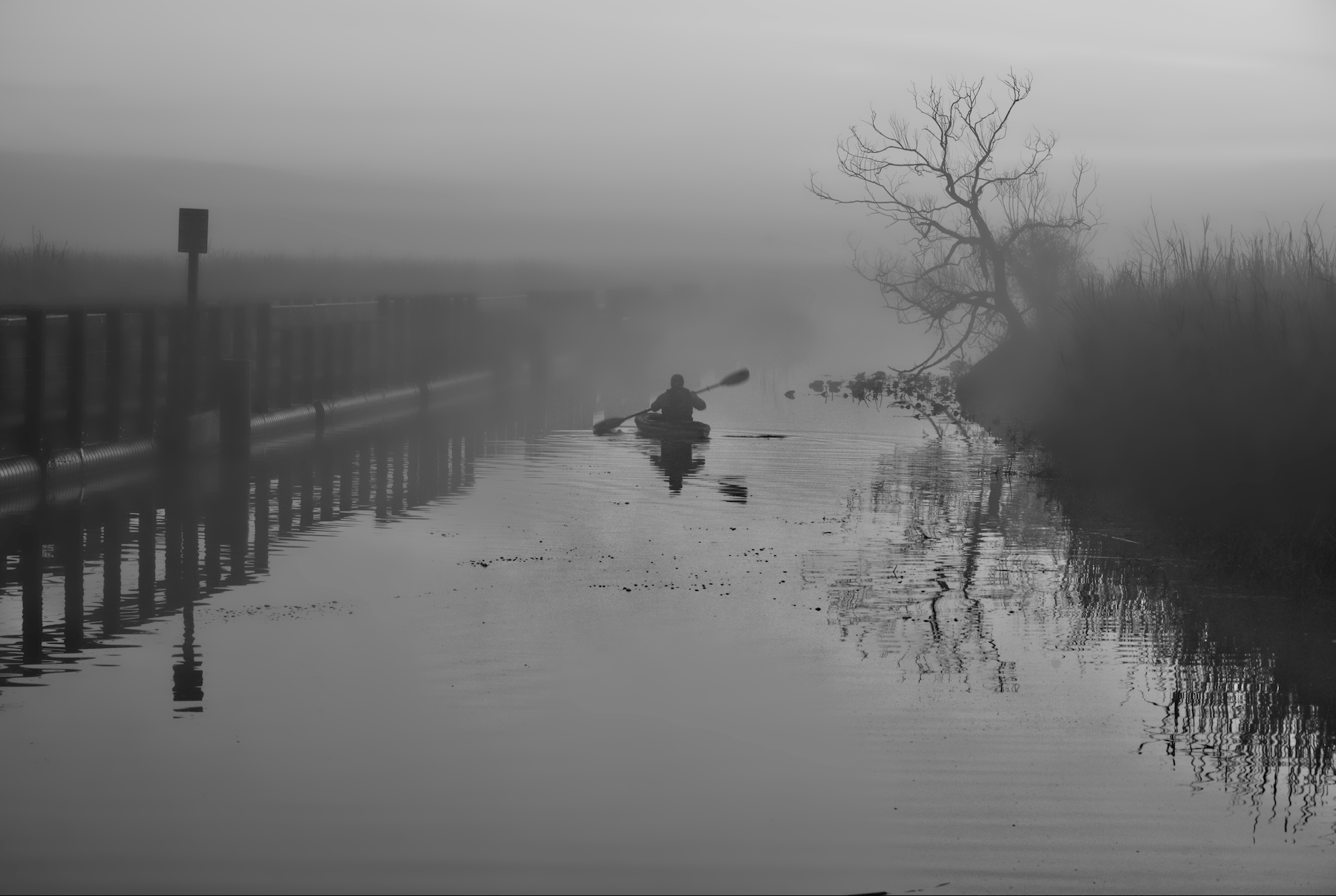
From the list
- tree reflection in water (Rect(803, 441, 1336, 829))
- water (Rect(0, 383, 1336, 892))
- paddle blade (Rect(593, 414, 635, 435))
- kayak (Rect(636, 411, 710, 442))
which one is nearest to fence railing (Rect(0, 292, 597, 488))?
water (Rect(0, 383, 1336, 892))

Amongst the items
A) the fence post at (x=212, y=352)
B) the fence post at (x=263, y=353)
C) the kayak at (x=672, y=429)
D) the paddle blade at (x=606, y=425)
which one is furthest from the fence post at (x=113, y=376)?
the paddle blade at (x=606, y=425)

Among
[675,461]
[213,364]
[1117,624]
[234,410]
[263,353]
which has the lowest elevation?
[1117,624]

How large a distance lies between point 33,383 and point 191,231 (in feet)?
12.7

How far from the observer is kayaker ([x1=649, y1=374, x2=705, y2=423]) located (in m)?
27.3

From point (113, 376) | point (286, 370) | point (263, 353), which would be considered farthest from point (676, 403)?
point (113, 376)

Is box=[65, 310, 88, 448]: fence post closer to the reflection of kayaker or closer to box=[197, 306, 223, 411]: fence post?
box=[197, 306, 223, 411]: fence post

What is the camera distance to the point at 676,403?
27.4 metres

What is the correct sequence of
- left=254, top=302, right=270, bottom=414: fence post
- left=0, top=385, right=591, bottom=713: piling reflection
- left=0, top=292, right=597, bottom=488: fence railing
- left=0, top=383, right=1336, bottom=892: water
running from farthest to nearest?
left=254, top=302, right=270, bottom=414: fence post
left=0, top=292, right=597, bottom=488: fence railing
left=0, top=385, right=591, bottom=713: piling reflection
left=0, top=383, right=1336, bottom=892: water

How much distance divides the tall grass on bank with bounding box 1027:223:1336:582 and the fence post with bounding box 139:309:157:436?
1194cm

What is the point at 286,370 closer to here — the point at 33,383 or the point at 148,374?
the point at 148,374

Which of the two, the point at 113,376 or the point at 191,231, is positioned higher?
→ the point at 191,231

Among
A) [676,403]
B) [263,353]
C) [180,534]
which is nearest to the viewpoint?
[180,534]

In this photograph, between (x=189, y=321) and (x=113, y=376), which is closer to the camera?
(x=113, y=376)

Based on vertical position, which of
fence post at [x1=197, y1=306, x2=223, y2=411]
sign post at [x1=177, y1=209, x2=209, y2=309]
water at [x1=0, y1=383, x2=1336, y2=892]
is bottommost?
water at [x1=0, y1=383, x2=1336, y2=892]
